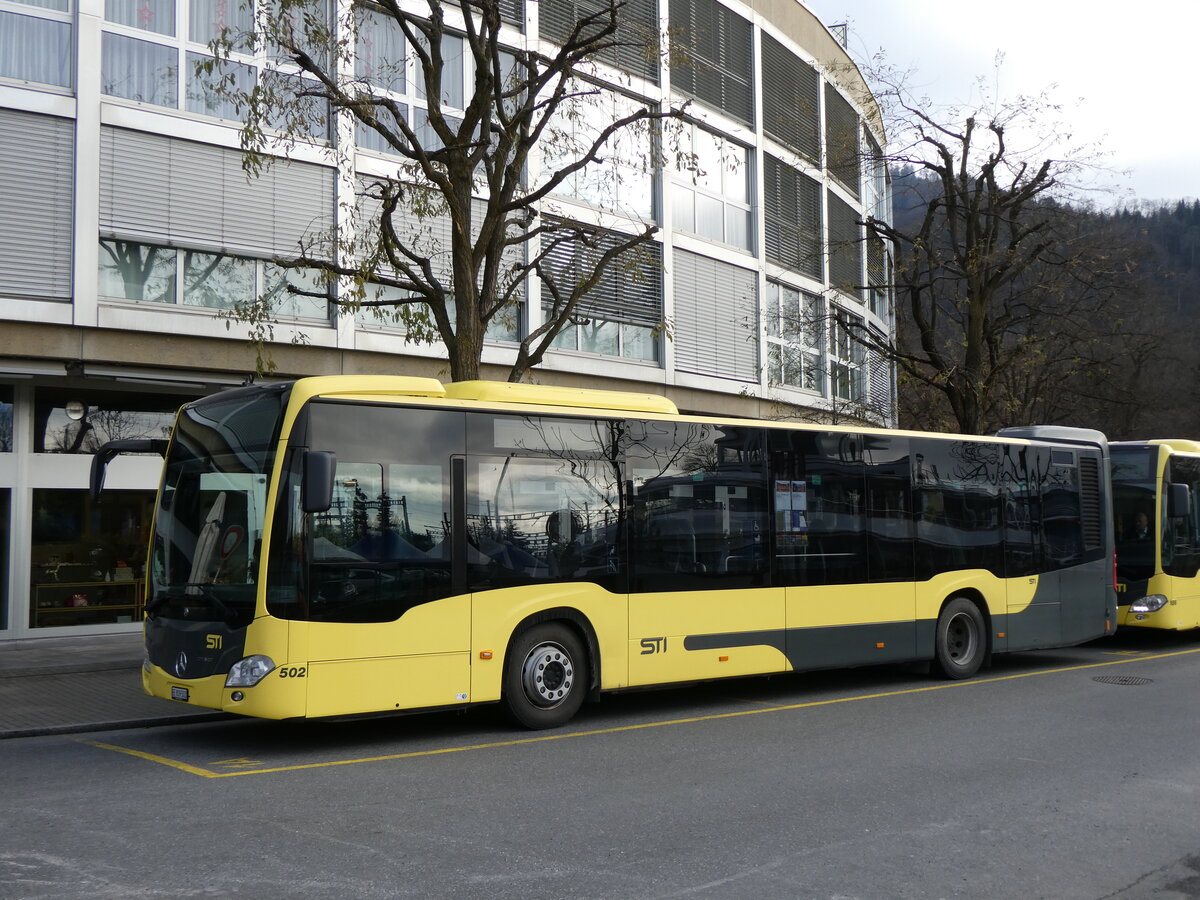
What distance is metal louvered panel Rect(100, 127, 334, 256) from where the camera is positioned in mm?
16469

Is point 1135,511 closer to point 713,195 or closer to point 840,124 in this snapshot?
point 713,195

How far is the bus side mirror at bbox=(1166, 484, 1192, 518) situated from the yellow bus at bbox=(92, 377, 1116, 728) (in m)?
4.76

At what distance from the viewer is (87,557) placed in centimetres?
1741

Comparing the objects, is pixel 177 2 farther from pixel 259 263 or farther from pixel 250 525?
pixel 250 525

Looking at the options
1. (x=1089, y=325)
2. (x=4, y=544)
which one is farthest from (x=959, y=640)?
(x=1089, y=325)

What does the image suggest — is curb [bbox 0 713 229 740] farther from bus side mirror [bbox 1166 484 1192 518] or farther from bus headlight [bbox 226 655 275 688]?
bus side mirror [bbox 1166 484 1192 518]

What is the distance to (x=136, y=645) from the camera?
16.3 meters

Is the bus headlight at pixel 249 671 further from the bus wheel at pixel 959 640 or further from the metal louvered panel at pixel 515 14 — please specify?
the metal louvered panel at pixel 515 14

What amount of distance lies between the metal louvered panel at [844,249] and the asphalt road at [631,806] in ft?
71.7

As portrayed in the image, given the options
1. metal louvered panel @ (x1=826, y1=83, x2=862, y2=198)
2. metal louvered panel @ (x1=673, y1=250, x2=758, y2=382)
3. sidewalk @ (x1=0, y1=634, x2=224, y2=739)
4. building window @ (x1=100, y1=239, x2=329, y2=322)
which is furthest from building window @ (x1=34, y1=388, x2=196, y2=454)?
metal louvered panel @ (x1=826, y1=83, x2=862, y2=198)

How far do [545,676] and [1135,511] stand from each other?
10.9 metres

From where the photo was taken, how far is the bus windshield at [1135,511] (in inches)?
659

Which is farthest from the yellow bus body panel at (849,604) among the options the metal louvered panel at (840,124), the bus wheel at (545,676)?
the metal louvered panel at (840,124)

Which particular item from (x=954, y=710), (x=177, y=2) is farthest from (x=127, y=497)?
(x=954, y=710)
